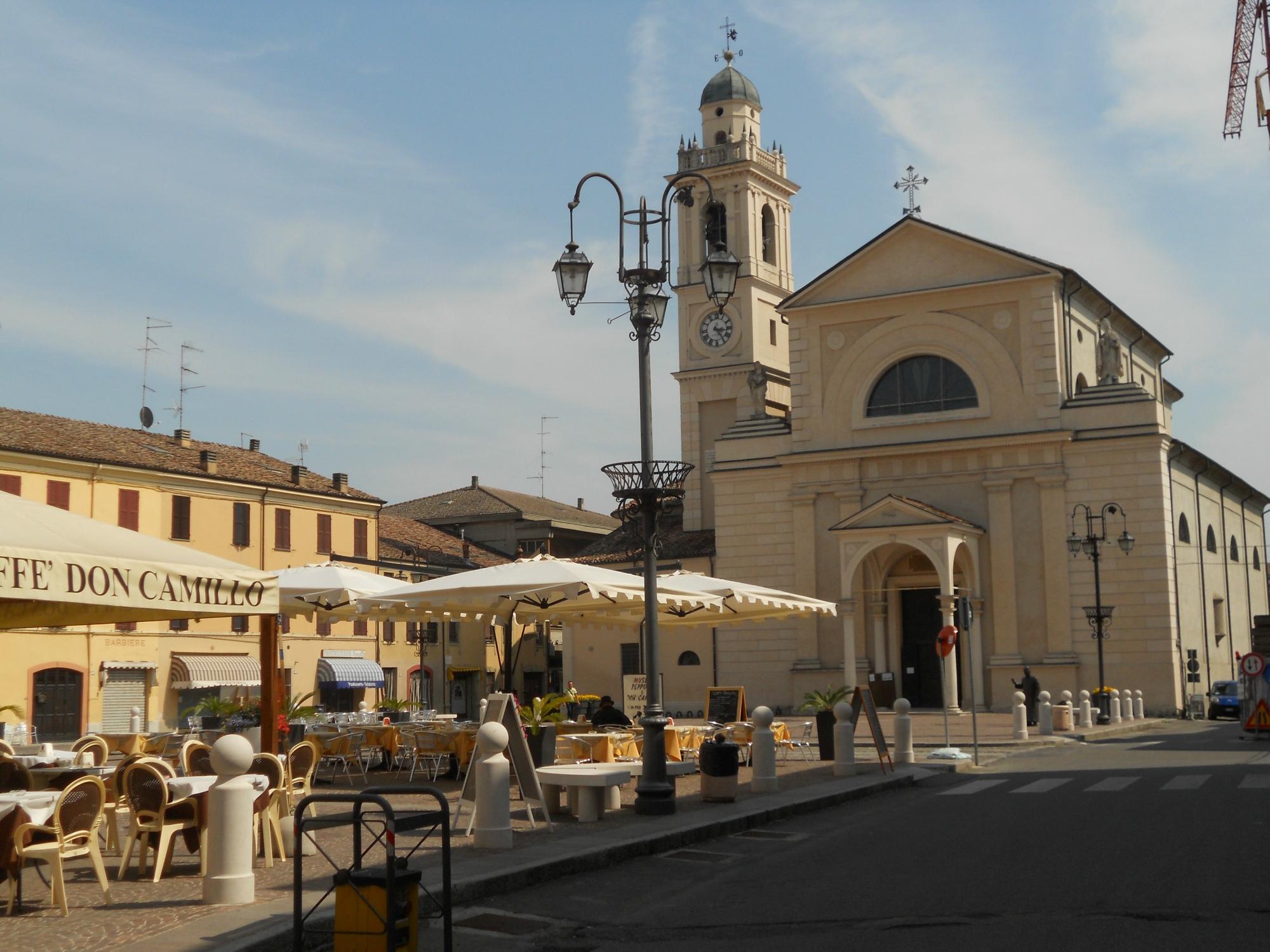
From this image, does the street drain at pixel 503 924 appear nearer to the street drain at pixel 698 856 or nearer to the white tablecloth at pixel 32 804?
the white tablecloth at pixel 32 804

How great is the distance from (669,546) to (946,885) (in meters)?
38.7

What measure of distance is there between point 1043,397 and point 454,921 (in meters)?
34.4

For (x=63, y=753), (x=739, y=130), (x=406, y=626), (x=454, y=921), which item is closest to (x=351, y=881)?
(x=454, y=921)

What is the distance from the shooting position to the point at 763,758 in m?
17.0

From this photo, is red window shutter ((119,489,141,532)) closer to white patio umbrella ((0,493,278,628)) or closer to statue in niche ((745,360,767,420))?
statue in niche ((745,360,767,420))

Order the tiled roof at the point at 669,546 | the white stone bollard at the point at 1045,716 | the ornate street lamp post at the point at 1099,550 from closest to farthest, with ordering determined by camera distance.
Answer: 1. the white stone bollard at the point at 1045,716
2. the ornate street lamp post at the point at 1099,550
3. the tiled roof at the point at 669,546

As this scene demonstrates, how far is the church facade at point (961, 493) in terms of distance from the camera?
38.8 meters

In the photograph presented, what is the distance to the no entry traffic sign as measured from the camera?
26.2 m

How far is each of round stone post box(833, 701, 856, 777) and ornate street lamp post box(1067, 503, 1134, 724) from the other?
16964 millimetres

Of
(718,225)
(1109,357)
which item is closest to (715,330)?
(718,225)

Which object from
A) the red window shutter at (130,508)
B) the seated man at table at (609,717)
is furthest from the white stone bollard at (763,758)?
the red window shutter at (130,508)

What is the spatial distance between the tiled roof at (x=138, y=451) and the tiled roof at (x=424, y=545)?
2815 millimetres

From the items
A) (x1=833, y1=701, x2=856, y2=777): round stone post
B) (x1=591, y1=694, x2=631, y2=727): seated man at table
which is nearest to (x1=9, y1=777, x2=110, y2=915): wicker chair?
(x1=591, y1=694, x2=631, y2=727): seated man at table

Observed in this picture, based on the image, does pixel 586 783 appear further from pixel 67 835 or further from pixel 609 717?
pixel 609 717
